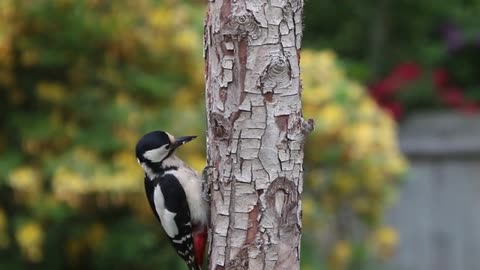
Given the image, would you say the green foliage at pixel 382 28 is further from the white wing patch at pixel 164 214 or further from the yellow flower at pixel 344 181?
the white wing patch at pixel 164 214

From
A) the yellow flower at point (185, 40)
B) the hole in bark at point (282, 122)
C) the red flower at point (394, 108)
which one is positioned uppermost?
the yellow flower at point (185, 40)

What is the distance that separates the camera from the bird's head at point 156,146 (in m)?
3.74

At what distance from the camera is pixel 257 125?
3020 millimetres

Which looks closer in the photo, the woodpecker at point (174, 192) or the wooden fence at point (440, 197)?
the woodpecker at point (174, 192)

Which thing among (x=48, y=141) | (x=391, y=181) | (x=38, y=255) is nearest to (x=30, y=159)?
(x=48, y=141)

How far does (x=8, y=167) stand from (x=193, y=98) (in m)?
1.24

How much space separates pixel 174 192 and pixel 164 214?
5.7 inches

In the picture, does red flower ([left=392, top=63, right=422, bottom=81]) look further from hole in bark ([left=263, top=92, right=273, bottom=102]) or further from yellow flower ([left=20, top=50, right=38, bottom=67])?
hole in bark ([left=263, top=92, right=273, bottom=102])

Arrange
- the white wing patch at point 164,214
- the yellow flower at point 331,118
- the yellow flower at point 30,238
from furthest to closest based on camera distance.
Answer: the yellow flower at point 331,118 → the yellow flower at point 30,238 → the white wing patch at point 164,214

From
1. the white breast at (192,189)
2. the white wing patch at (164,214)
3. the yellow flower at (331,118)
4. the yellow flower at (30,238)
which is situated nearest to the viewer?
the white breast at (192,189)

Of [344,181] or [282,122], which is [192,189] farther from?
[344,181]

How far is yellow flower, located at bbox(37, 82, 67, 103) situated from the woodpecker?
5.95ft

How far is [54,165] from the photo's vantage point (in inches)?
208

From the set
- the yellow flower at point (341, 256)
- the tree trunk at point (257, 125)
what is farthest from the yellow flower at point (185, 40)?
the tree trunk at point (257, 125)
